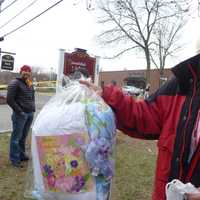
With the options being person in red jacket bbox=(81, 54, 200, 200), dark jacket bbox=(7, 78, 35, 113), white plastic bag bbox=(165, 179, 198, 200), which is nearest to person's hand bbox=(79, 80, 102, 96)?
person in red jacket bbox=(81, 54, 200, 200)

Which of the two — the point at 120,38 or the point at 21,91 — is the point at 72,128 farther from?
the point at 120,38

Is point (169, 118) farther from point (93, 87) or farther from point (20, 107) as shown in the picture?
point (20, 107)

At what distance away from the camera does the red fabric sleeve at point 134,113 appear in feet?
8.35

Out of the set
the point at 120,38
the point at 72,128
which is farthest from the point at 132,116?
the point at 120,38

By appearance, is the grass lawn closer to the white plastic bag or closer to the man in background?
the man in background

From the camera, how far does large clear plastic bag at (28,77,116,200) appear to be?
100 inches

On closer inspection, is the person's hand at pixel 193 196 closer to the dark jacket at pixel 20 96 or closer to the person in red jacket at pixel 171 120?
the person in red jacket at pixel 171 120

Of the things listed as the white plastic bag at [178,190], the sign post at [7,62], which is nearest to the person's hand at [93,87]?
the white plastic bag at [178,190]

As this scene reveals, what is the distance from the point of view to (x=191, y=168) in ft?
7.22

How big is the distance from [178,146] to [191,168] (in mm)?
124

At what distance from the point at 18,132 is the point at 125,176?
1804 millimetres

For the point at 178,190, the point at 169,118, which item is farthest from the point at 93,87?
the point at 178,190

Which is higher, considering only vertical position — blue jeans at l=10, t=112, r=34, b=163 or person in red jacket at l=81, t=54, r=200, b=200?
person in red jacket at l=81, t=54, r=200, b=200

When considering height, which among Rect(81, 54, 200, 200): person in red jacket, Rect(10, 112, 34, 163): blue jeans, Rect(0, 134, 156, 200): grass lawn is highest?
Rect(81, 54, 200, 200): person in red jacket
